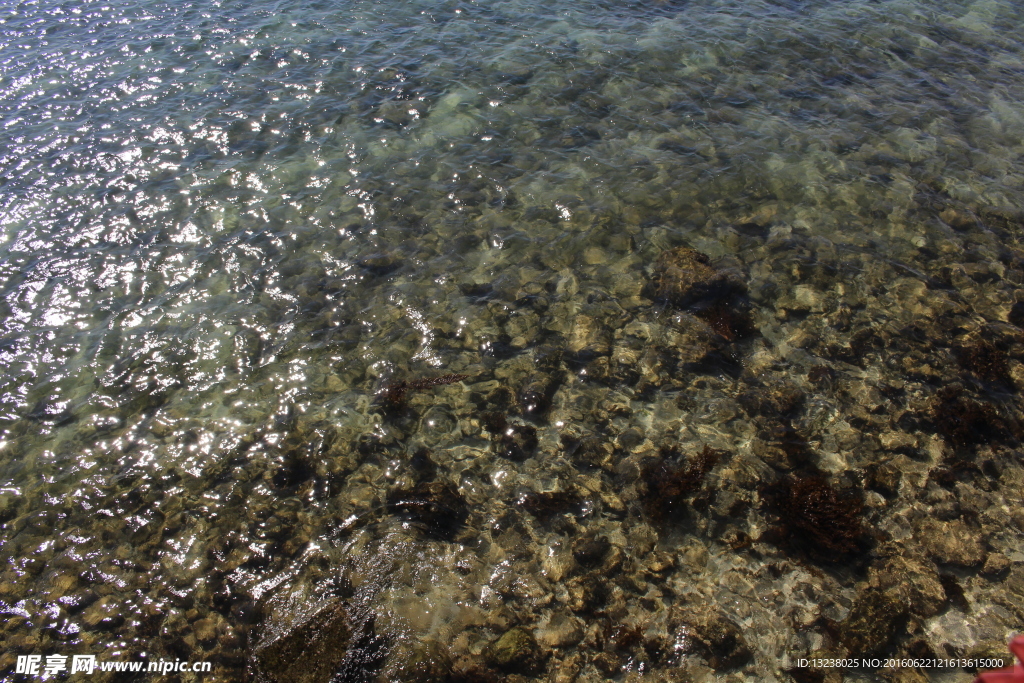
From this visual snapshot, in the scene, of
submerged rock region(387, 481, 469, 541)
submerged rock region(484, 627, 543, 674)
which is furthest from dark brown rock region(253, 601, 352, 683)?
submerged rock region(484, 627, 543, 674)

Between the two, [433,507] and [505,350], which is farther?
[505,350]

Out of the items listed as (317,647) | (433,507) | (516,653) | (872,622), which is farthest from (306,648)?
(872,622)

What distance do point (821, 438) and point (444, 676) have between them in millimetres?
5882

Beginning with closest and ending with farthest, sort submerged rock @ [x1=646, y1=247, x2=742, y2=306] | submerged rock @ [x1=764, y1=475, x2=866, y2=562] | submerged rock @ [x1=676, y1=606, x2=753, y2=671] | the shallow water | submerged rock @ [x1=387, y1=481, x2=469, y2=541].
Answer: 1. submerged rock @ [x1=676, y1=606, x2=753, y2=671]
2. the shallow water
3. submerged rock @ [x1=764, y1=475, x2=866, y2=562]
4. submerged rock @ [x1=387, y1=481, x2=469, y2=541]
5. submerged rock @ [x1=646, y1=247, x2=742, y2=306]

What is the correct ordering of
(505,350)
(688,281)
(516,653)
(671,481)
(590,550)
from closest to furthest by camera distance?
1. (516,653)
2. (590,550)
3. (671,481)
4. (505,350)
5. (688,281)

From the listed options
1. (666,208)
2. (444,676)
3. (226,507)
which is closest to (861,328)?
(666,208)

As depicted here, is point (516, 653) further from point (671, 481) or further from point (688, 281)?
point (688, 281)

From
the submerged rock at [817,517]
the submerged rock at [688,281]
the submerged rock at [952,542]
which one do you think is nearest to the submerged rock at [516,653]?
the submerged rock at [817,517]

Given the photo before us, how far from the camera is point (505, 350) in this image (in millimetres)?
9000

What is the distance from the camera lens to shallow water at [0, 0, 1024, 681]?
248 inches

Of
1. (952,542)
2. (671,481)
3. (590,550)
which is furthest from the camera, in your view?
A: (671,481)

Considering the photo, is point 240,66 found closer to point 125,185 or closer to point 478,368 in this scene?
point 125,185

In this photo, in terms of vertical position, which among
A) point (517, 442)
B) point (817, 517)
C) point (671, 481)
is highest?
point (817, 517)

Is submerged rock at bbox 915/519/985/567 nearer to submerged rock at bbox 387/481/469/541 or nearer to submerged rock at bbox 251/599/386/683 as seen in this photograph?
submerged rock at bbox 387/481/469/541
